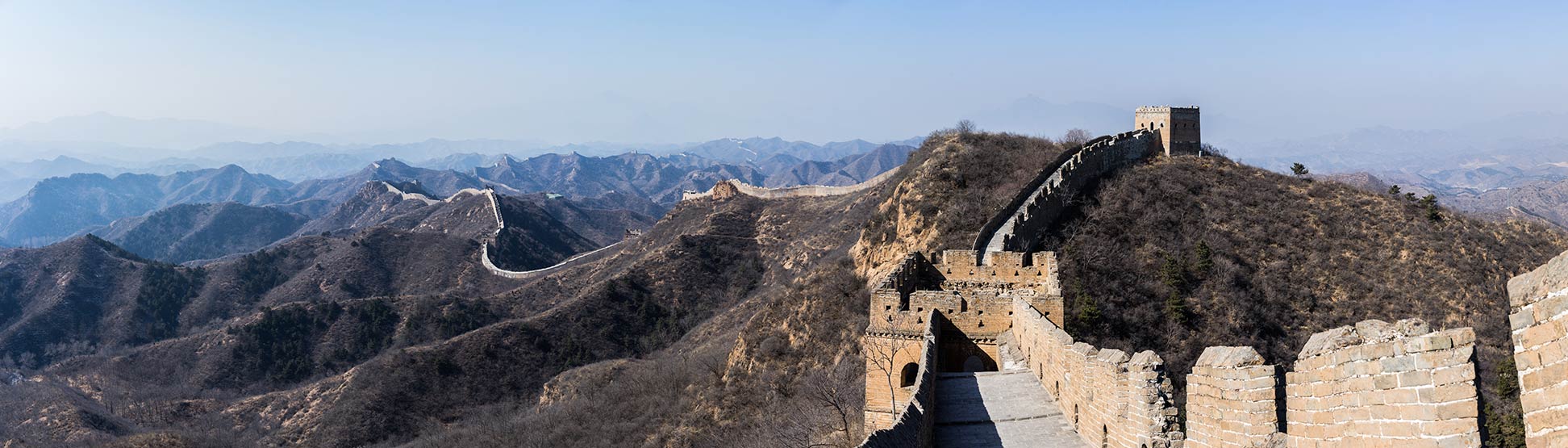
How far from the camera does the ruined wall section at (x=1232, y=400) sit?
6.93 metres

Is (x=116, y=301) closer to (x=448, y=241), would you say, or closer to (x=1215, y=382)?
(x=448, y=241)

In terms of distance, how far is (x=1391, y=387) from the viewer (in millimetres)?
5031

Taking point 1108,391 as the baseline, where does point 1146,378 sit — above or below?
above

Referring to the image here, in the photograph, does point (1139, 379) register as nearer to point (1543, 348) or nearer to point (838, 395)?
point (1543, 348)

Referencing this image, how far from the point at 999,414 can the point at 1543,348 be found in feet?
31.5

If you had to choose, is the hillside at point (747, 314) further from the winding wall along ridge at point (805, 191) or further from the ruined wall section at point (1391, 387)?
the ruined wall section at point (1391, 387)

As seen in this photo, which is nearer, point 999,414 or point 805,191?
point 999,414

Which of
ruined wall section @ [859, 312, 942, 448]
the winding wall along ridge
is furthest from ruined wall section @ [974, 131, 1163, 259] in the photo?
the winding wall along ridge

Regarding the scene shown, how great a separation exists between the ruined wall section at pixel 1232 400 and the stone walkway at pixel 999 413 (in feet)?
11.6

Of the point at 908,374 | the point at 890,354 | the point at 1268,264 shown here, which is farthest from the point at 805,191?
the point at 908,374

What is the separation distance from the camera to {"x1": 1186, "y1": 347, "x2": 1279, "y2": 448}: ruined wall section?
6.93 metres

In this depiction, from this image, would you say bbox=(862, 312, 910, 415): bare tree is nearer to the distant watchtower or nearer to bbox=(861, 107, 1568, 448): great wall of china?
bbox=(861, 107, 1568, 448): great wall of china

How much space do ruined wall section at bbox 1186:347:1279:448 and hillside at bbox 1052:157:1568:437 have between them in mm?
17040

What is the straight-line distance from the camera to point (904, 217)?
1658 inches
